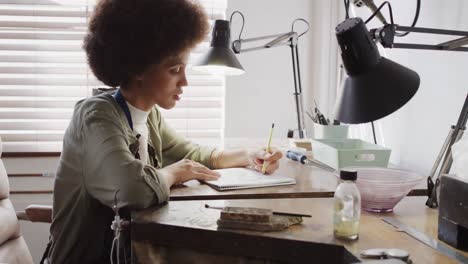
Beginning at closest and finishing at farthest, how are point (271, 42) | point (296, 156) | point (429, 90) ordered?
point (429, 90) < point (296, 156) < point (271, 42)

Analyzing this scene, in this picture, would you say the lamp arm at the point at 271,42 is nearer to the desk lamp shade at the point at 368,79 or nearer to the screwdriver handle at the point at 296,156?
the screwdriver handle at the point at 296,156

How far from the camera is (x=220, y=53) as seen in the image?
1.63 meters

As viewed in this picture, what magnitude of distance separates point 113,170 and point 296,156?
76 centimetres

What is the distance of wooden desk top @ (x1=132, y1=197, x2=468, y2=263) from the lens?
33.0 inches

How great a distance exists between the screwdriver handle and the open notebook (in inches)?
9.0

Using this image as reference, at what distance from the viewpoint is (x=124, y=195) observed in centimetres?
106

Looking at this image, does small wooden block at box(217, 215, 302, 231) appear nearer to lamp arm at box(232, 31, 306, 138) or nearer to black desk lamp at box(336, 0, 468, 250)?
black desk lamp at box(336, 0, 468, 250)

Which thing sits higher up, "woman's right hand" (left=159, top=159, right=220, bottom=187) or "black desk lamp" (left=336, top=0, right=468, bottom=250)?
"black desk lamp" (left=336, top=0, right=468, bottom=250)

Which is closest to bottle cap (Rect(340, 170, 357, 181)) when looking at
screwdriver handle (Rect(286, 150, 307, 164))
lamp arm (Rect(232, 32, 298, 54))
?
screwdriver handle (Rect(286, 150, 307, 164))

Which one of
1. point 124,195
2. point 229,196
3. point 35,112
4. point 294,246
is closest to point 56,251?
point 124,195

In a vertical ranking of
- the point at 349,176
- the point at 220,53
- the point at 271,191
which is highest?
the point at 220,53

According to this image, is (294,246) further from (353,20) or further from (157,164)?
(157,164)

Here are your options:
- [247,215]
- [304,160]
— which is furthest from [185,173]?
[304,160]

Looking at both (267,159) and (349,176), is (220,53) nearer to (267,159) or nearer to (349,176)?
(267,159)
